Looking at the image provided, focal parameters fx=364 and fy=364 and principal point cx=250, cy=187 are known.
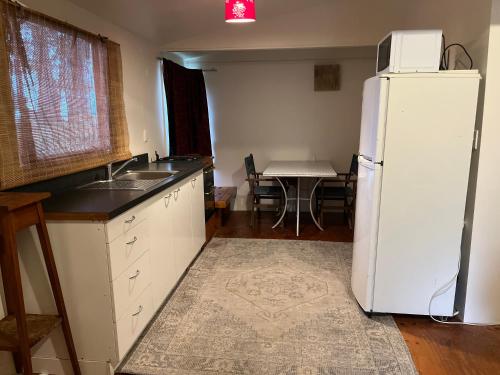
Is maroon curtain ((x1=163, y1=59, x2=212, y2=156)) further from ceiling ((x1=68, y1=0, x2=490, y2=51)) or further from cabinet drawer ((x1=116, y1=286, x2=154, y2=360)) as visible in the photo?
cabinet drawer ((x1=116, y1=286, x2=154, y2=360))

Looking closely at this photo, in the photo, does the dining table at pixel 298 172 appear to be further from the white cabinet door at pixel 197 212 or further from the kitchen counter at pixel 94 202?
the kitchen counter at pixel 94 202

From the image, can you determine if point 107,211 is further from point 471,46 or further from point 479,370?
point 471,46

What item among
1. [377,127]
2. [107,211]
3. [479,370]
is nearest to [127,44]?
[107,211]

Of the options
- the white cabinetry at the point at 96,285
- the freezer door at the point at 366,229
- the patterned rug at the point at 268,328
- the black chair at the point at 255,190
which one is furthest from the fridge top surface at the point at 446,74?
the black chair at the point at 255,190

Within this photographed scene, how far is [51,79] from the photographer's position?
2.16 meters

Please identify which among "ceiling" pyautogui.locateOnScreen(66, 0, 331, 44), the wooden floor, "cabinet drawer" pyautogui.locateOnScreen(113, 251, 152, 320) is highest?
"ceiling" pyautogui.locateOnScreen(66, 0, 331, 44)

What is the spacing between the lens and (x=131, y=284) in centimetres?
205

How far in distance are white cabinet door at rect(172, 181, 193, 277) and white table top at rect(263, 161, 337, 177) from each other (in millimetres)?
1189

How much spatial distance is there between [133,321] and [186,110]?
9.91 ft

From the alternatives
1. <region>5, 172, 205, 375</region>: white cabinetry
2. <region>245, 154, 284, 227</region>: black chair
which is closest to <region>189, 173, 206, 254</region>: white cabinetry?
<region>245, 154, 284, 227</region>: black chair

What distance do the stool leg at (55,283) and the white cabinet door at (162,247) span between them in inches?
24.9

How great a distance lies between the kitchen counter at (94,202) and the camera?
1.76m

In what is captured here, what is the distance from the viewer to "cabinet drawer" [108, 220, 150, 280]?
1844 mm

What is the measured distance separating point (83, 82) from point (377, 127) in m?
1.99
